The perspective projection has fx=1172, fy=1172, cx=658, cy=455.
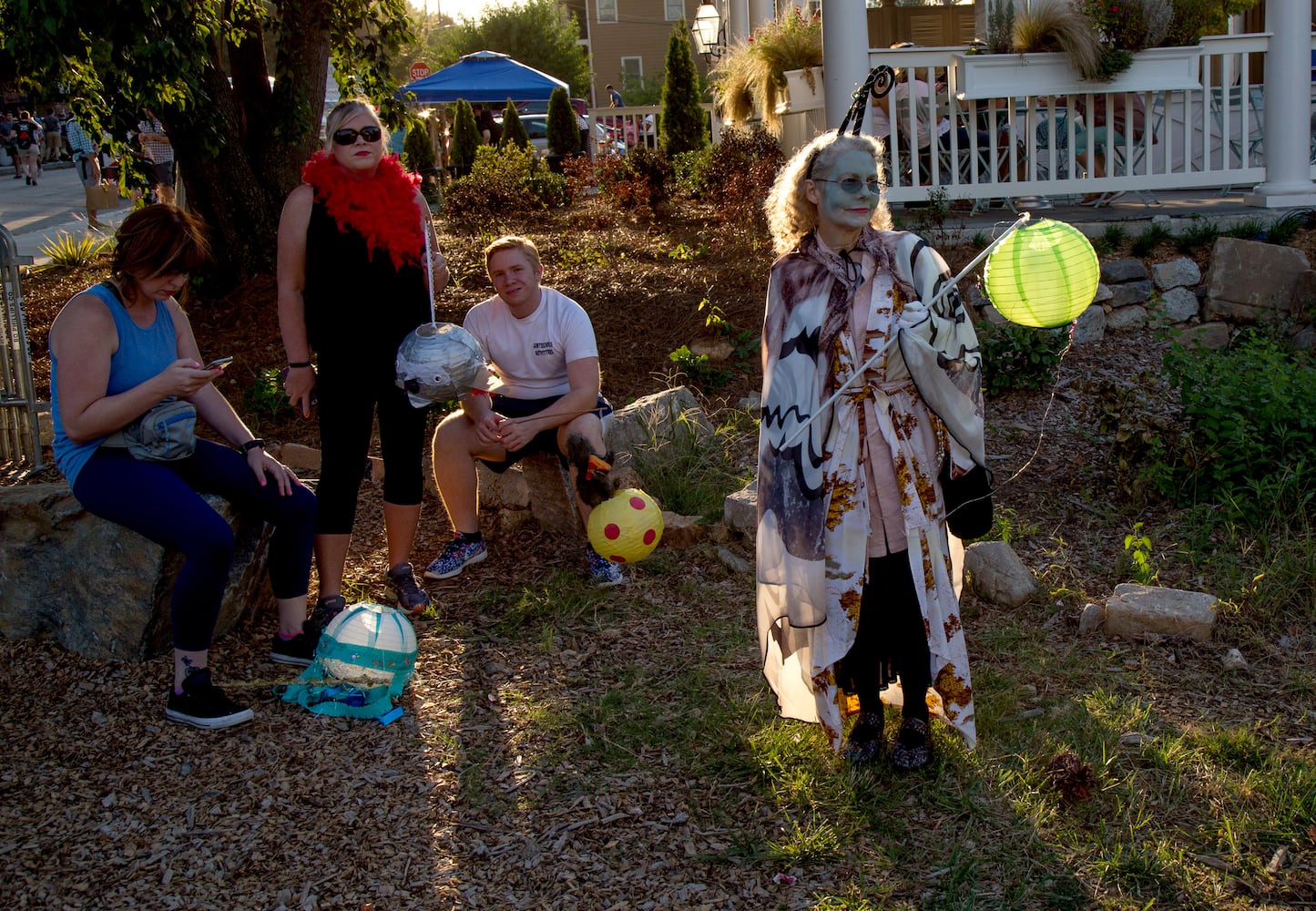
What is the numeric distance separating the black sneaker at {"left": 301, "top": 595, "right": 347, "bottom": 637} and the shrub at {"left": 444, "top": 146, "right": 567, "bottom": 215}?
6.91 m

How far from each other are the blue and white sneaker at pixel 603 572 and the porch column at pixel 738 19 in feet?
29.7

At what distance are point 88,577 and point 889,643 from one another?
263cm

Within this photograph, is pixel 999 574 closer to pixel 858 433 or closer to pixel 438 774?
pixel 858 433

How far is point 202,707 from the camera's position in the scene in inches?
138

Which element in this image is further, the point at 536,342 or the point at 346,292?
the point at 536,342

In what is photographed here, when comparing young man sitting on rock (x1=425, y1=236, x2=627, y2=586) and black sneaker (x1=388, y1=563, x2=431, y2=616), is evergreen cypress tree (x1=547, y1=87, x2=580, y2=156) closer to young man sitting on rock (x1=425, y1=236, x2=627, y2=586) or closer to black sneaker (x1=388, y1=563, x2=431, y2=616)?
young man sitting on rock (x1=425, y1=236, x2=627, y2=586)

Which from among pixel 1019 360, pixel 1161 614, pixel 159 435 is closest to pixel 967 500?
pixel 1161 614

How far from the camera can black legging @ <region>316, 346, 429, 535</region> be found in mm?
4051

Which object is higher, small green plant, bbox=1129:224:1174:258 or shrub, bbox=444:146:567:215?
shrub, bbox=444:146:567:215

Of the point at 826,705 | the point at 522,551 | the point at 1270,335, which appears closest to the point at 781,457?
the point at 826,705

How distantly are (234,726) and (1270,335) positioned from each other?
5592mm

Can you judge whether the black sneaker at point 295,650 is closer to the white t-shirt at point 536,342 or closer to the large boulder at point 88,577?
the large boulder at point 88,577

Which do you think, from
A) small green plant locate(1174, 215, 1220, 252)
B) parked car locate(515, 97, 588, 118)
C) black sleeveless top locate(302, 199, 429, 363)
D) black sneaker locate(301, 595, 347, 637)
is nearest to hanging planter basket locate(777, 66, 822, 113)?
A: small green plant locate(1174, 215, 1220, 252)

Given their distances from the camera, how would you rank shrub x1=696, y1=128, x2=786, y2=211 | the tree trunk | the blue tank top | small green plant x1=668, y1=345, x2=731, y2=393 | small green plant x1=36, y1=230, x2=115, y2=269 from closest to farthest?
1. the blue tank top
2. small green plant x1=668, y1=345, x2=731, y2=393
3. the tree trunk
4. shrub x1=696, y1=128, x2=786, y2=211
5. small green plant x1=36, y1=230, x2=115, y2=269
